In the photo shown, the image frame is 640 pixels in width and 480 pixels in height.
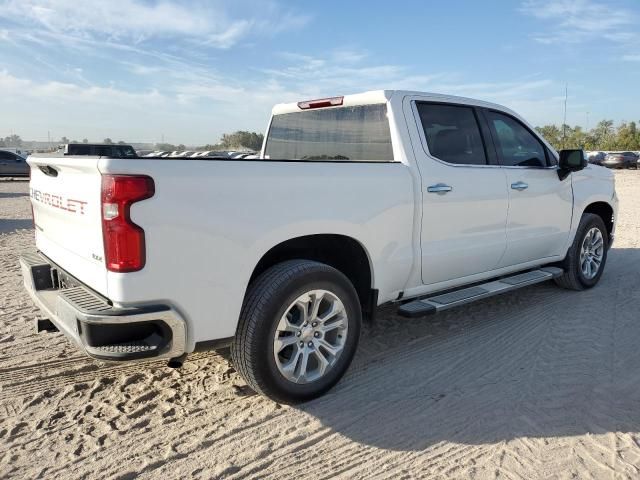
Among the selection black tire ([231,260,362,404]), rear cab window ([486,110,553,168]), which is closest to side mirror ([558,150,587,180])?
rear cab window ([486,110,553,168])

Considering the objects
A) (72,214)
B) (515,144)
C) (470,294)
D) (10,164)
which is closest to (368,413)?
(470,294)

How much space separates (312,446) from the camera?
2811 mm

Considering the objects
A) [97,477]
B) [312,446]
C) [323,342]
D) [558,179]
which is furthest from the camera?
[558,179]

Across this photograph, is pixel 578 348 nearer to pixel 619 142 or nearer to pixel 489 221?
pixel 489 221

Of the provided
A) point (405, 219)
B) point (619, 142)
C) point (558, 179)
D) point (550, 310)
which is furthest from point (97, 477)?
point (619, 142)

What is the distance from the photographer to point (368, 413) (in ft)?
10.3

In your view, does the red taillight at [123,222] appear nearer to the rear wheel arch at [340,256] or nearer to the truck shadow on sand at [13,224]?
the rear wheel arch at [340,256]

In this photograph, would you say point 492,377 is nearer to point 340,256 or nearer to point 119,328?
point 340,256

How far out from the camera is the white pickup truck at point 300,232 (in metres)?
2.56

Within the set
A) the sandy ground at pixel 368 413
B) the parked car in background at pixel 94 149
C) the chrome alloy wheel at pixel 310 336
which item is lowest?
the sandy ground at pixel 368 413

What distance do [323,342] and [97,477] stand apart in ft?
4.67

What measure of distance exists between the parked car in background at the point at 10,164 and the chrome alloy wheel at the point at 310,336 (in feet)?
84.3

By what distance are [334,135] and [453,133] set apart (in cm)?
97

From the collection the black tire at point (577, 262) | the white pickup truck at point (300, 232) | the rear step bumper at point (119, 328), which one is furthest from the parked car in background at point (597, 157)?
the rear step bumper at point (119, 328)
